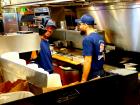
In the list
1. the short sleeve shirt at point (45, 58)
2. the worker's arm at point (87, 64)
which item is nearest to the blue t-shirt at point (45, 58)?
the short sleeve shirt at point (45, 58)

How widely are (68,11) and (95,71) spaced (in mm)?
3697

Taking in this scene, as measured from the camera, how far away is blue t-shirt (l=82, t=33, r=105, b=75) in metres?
4.18

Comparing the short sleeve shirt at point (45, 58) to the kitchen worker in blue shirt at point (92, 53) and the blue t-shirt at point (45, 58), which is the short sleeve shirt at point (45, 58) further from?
the kitchen worker in blue shirt at point (92, 53)

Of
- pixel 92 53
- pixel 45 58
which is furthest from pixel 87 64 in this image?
pixel 45 58

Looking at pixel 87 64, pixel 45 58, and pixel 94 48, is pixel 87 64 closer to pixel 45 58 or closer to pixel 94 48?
pixel 94 48

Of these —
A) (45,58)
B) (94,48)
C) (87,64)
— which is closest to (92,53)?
(94,48)

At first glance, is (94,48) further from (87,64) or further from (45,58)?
(45,58)

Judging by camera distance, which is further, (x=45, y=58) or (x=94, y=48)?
(x=45, y=58)

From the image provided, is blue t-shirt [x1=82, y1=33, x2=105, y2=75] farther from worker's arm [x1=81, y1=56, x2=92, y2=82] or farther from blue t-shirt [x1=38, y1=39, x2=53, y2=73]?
blue t-shirt [x1=38, y1=39, x2=53, y2=73]

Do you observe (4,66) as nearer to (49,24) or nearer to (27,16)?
(49,24)

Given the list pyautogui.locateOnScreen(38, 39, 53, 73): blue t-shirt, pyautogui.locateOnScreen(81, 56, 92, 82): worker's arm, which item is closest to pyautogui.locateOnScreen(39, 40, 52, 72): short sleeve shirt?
pyautogui.locateOnScreen(38, 39, 53, 73): blue t-shirt

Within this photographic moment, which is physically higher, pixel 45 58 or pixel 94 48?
pixel 94 48

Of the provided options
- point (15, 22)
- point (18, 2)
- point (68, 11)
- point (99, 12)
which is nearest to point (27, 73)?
point (18, 2)

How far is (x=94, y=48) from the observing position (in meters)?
4.23
